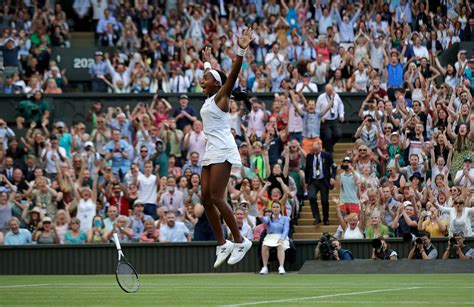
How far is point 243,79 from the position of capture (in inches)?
1115

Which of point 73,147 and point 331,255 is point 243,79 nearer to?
point 73,147

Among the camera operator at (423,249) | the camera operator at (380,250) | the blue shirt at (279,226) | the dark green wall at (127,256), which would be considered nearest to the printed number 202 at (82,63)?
the dark green wall at (127,256)

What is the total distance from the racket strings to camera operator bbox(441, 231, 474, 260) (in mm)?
7511

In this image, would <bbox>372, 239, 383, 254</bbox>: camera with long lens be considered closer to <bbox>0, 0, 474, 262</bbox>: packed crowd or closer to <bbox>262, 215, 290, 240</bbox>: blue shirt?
<bbox>0, 0, 474, 262</bbox>: packed crowd

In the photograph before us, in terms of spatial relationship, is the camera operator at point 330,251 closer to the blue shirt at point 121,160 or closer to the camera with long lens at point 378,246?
the camera with long lens at point 378,246

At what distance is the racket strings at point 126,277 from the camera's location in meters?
13.0

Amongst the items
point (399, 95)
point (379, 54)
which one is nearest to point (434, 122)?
point (399, 95)

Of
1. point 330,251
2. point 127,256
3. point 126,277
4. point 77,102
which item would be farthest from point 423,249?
point 77,102

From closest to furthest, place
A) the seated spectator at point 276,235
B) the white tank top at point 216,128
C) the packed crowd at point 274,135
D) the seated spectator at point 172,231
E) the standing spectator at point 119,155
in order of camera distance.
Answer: the white tank top at point 216,128, the seated spectator at point 276,235, the seated spectator at point 172,231, the packed crowd at point 274,135, the standing spectator at point 119,155

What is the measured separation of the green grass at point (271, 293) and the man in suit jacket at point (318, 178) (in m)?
7.14

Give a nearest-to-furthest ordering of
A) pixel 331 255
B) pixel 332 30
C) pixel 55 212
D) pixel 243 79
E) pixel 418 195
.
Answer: pixel 331 255
pixel 418 195
pixel 55 212
pixel 243 79
pixel 332 30

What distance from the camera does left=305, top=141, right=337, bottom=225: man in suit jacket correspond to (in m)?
23.9

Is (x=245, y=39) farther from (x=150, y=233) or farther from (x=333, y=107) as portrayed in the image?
(x=333, y=107)

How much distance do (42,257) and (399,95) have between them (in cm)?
851
